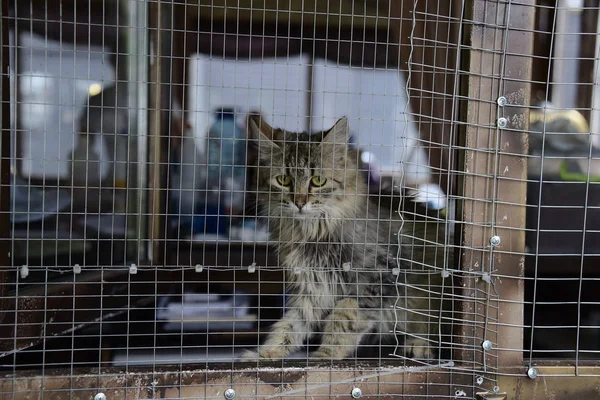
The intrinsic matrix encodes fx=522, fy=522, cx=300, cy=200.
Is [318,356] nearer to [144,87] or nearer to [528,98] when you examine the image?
[528,98]

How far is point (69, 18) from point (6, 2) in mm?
576

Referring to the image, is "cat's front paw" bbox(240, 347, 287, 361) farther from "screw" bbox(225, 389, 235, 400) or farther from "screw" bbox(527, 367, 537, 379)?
"screw" bbox(527, 367, 537, 379)

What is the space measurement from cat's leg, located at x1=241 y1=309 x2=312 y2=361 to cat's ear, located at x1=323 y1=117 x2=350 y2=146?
0.67 metres

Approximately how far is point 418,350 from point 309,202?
660 mm

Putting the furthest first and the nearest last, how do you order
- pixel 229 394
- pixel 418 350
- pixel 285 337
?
pixel 285 337 → pixel 418 350 → pixel 229 394

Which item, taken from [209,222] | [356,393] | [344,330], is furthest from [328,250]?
[209,222]

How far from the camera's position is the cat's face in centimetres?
198

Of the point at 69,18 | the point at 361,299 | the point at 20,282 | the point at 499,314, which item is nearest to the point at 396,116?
the point at 361,299

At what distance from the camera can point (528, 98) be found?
1584 millimetres

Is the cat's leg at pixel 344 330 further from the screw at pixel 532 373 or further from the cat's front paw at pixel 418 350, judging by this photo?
the screw at pixel 532 373

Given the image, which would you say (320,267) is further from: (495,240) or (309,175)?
(495,240)

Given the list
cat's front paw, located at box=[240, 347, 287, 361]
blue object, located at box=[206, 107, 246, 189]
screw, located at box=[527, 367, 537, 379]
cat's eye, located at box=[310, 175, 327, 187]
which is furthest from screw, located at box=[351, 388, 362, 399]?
blue object, located at box=[206, 107, 246, 189]

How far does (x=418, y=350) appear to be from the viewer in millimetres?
1838

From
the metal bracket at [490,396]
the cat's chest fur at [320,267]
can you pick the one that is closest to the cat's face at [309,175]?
the cat's chest fur at [320,267]
